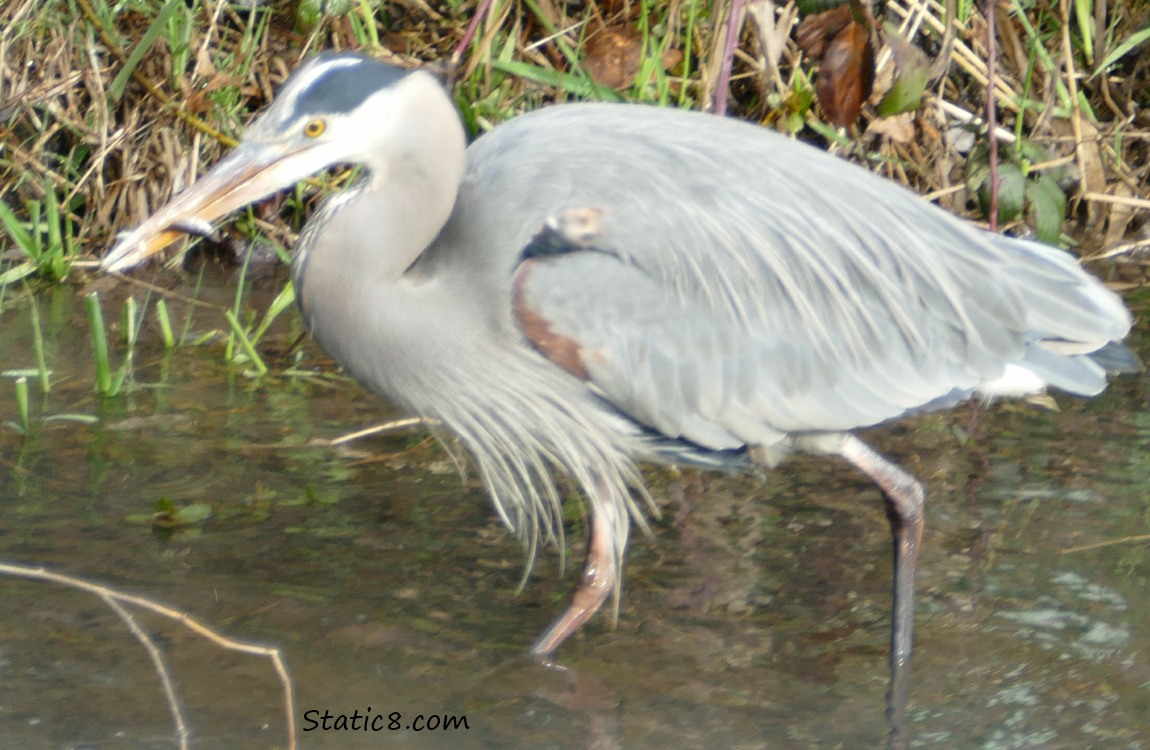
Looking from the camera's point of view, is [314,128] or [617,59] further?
[617,59]

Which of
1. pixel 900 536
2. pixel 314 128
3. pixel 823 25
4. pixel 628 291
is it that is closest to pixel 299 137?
pixel 314 128

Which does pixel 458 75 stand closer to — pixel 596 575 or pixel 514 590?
pixel 514 590

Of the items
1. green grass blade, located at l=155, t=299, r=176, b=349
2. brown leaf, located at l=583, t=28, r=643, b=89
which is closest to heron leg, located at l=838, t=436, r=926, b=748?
brown leaf, located at l=583, t=28, r=643, b=89

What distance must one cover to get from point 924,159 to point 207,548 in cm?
323

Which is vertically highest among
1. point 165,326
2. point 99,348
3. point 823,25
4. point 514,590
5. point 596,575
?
point 823,25

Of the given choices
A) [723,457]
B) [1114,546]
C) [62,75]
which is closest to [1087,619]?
[1114,546]

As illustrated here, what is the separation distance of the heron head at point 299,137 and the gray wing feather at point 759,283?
0.29 metres

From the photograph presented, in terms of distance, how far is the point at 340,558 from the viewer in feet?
11.9

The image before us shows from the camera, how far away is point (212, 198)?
302 cm

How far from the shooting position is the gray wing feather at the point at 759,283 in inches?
126

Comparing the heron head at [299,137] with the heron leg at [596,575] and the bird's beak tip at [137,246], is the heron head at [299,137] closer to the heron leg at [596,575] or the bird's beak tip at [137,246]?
the bird's beak tip at [137,246]

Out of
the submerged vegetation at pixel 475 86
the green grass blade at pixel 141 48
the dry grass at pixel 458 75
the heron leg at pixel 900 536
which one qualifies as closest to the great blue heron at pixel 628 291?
the heron leg at pixel 900 536

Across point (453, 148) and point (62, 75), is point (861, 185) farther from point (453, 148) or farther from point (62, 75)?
point (62, 75)

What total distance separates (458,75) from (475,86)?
76mm
